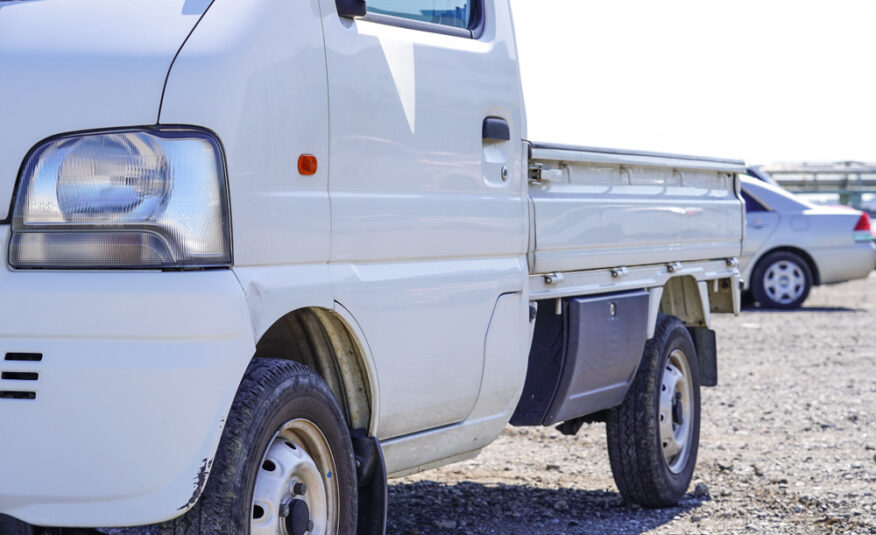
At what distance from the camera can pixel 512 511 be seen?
222 inches

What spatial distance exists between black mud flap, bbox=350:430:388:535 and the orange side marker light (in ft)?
2.62

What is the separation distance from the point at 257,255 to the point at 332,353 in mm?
605

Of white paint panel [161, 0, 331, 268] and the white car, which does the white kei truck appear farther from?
the white car

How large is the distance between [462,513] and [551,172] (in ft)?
5.67

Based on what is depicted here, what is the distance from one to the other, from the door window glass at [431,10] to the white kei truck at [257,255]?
0.01m

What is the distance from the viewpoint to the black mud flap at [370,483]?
354cm

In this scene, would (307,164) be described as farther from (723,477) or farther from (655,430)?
(723,477)

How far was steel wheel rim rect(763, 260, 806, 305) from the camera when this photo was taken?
1538 cm

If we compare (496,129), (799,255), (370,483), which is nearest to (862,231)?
(799,255)

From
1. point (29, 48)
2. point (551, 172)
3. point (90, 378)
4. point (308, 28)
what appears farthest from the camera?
point (551, 172)

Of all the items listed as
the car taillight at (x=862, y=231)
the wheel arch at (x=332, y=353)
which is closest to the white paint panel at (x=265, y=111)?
the wheel arch at (x=332, y=353)

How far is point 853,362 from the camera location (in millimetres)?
10953

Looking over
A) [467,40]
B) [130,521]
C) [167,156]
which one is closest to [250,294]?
[167,156]

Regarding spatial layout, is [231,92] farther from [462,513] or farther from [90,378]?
[462,513]
